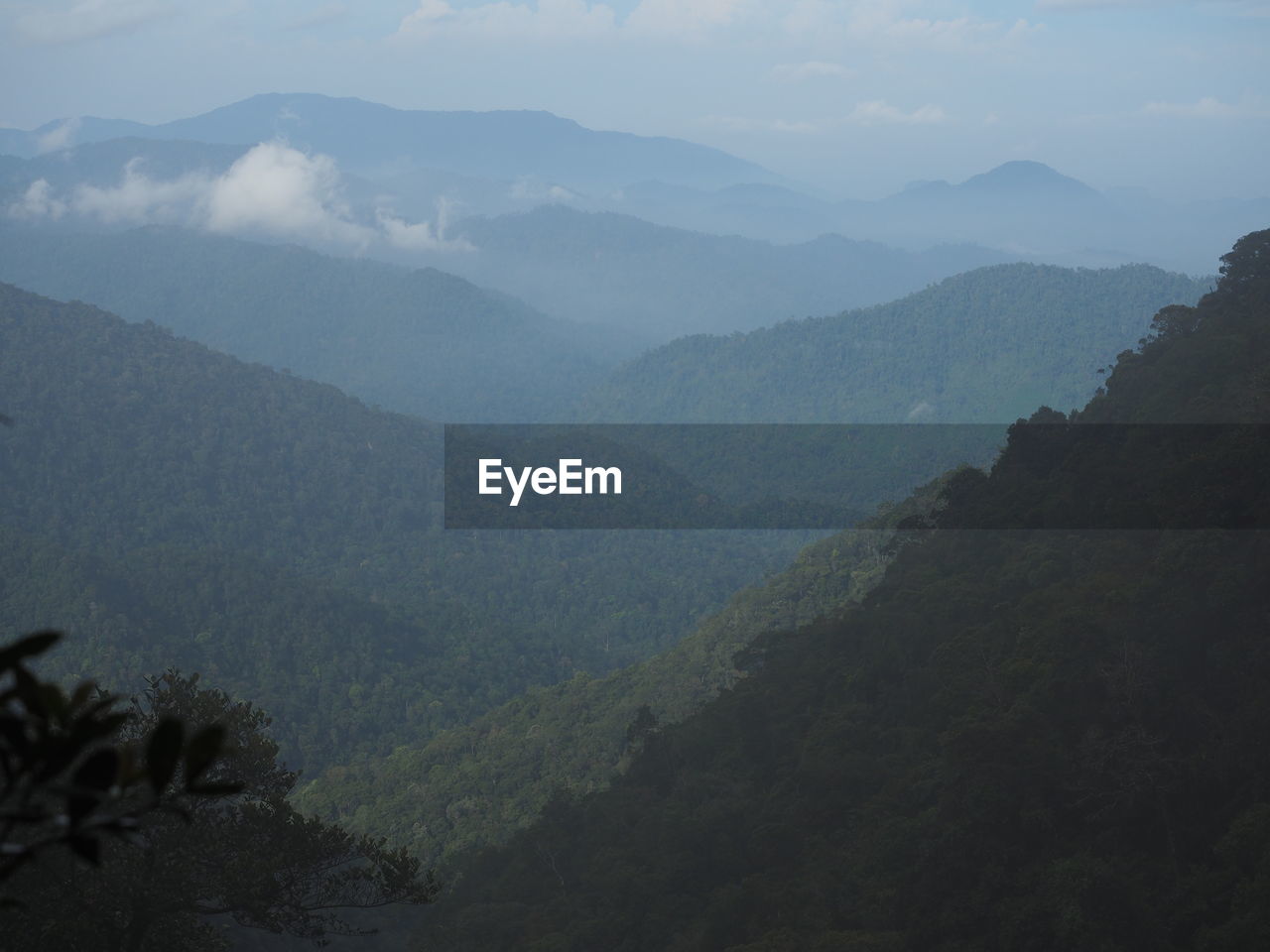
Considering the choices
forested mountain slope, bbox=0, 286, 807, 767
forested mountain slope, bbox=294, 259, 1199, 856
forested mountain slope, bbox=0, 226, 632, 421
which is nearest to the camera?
forested mountain slope, bbox=294, 259, 1199, 856

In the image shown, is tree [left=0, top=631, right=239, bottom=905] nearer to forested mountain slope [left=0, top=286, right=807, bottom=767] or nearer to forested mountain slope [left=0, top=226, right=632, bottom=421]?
forested mountain slope [left=0, top=286, right=807, bottom=767]

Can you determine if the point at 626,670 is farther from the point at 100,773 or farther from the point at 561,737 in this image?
the point at 100,773

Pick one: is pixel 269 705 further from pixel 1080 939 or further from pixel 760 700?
pixel 1080 939

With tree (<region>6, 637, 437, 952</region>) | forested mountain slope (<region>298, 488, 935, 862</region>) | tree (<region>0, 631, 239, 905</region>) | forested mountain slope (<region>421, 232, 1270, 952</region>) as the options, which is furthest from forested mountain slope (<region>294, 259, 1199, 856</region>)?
tree (<region>0, 631, 239, 905</region>)

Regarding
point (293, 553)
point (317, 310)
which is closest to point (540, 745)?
point (293, 553)

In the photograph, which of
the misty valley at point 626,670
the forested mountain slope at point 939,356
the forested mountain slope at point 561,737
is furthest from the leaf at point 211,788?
the forested mountain slope at point 939,356

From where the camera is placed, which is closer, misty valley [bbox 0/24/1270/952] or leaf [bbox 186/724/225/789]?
leaf [bbox 186/724/225/789]
